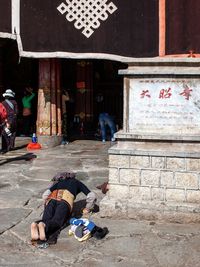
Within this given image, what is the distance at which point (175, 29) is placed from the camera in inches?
389

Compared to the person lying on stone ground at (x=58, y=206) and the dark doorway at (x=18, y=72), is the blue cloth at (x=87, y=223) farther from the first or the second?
the dark doorway at (x=18, y=72)

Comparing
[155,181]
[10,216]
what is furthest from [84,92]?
[155,181]

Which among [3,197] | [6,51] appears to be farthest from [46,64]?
[3,197]

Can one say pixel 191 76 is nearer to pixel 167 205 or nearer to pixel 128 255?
pixel 167 205

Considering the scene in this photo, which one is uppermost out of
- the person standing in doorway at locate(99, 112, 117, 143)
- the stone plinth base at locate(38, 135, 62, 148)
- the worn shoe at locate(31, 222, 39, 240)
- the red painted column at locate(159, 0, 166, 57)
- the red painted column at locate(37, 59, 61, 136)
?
the red painted column at locate(159, 0, 166, 57)

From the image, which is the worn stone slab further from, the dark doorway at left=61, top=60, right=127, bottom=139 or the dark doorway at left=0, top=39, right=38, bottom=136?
the dark doorway at left=0, top=39, right=38, bottom=136

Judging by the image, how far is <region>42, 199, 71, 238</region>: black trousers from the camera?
20.0 ft

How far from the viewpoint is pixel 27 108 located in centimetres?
1522

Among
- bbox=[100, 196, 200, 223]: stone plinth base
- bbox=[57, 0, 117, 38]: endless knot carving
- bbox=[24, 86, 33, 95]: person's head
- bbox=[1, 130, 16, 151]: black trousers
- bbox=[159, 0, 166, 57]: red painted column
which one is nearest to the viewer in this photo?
bbox=[100, 196, 200, 223]: stone plinth base

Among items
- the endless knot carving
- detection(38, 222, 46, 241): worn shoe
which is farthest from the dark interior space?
detection(38, 222, 46, 241): worn shoe

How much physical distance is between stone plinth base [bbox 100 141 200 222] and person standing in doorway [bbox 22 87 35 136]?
28.9 ft

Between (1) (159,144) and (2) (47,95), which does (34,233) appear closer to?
(1) (159,144)

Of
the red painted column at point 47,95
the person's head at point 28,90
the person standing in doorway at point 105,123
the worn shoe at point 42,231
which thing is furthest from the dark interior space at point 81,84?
the worn shoe at point 42,231

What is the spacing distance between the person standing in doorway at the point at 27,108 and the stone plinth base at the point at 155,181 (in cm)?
882
